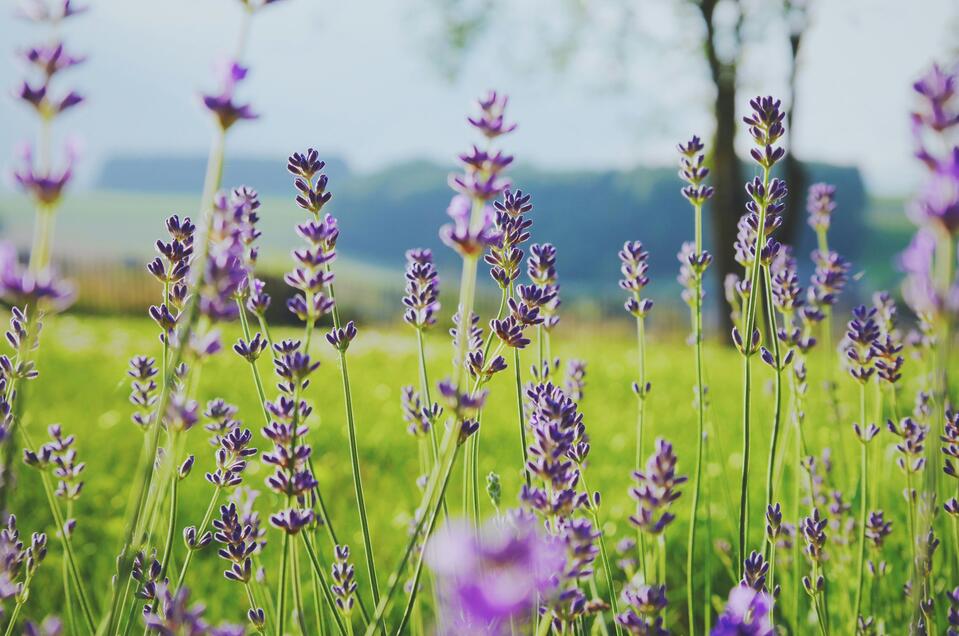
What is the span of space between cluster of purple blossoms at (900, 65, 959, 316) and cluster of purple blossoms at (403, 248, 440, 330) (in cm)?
78

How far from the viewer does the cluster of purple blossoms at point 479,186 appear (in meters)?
0.99

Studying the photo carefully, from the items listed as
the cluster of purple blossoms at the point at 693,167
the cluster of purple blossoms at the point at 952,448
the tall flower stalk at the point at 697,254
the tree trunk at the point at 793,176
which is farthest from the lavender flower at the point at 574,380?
the tree trunk at the point at 793,176

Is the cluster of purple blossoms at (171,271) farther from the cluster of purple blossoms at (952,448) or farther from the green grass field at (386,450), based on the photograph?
the cluster of purple blossoms at (952,448)

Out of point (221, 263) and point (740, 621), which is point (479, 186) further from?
point (740, 621)

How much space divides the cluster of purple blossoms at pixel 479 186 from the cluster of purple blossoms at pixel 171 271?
600 millimetres

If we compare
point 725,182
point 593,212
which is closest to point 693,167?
point 725,182

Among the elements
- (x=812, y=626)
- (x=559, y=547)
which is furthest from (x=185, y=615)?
(x=812, y=626)

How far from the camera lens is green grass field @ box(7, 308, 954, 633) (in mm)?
2852

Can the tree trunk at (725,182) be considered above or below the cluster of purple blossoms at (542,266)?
above

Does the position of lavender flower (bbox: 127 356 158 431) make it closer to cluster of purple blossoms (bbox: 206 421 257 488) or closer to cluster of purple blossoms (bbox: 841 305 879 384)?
cluster of purple blossoms (bbox: 206 421 257 488)

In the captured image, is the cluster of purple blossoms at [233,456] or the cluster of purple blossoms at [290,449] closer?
the cluster of purple blossoms at [290,449]

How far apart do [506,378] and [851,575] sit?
15.7 feet

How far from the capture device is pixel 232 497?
162cm

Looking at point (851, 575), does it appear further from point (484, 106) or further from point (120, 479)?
point (120, 479)
